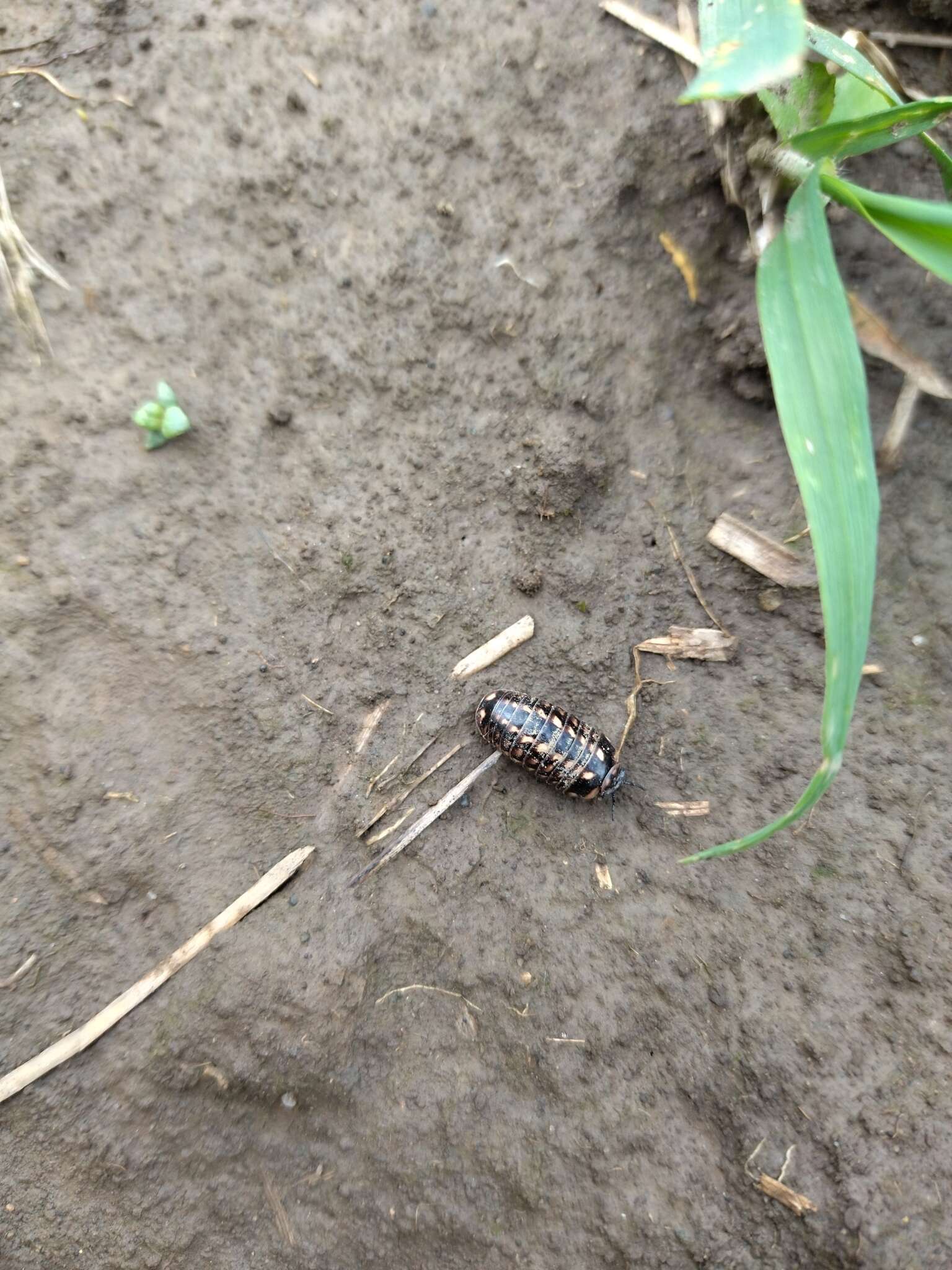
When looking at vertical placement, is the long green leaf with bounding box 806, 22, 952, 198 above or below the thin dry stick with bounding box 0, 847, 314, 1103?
above

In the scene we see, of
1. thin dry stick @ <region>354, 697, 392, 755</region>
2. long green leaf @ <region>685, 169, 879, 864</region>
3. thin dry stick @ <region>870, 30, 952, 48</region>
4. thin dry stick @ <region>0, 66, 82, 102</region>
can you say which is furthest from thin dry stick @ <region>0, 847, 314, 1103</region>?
thin dry stick @ <region>870, 30, 952, 48</region>

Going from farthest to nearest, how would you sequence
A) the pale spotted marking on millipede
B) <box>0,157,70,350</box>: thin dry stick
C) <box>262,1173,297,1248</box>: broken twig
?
<box>0,157,70,350</box>: thin dry stick → the pale spotted marking on millipede → <box>262,1173,297,1248</box>: broken twig

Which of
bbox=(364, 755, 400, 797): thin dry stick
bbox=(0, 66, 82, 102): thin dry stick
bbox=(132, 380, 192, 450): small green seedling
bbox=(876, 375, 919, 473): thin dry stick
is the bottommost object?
bbox=(364, 755, 400, 797): thin dry stick

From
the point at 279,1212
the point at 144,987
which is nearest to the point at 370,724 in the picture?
the point at 144,987

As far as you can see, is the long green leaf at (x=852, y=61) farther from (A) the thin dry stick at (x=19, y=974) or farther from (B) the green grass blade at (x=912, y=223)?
(A) the thin dry stick at (x=19, y=974)

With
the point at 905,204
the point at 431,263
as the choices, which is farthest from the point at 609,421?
the point at 905,204

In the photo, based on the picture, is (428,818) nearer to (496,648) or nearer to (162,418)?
(496,648)

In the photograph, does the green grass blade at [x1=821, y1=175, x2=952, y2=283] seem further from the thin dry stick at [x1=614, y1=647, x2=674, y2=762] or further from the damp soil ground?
the thin dry stick at [x1=614, y1=647, x2=674, y2=762]
